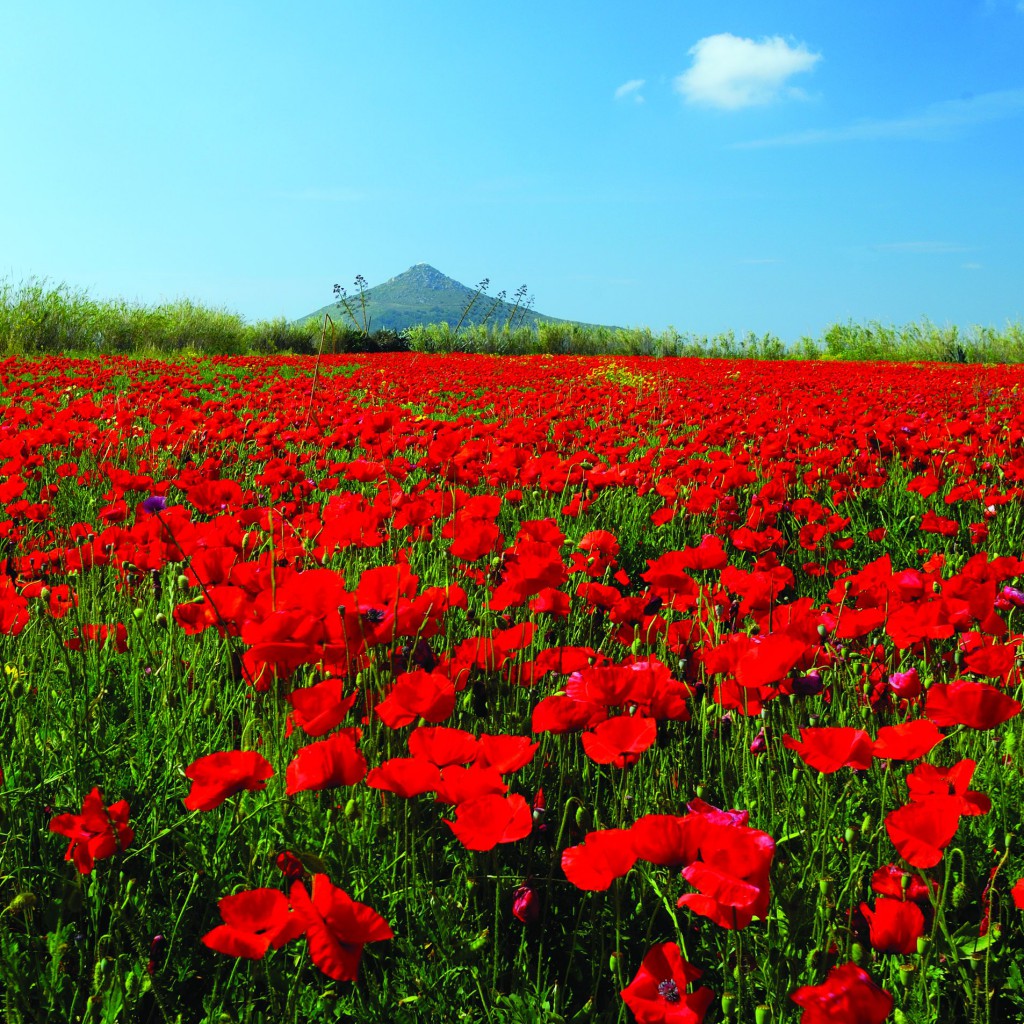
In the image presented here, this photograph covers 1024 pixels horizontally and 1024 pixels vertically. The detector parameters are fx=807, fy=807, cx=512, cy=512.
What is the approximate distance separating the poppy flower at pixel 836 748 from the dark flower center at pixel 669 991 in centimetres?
35

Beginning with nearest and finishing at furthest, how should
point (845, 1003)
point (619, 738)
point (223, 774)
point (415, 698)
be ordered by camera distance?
point (845, 1003) → point (223, 774) → point (619, 738) → point (415, 698)

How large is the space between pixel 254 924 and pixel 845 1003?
25.8 inches

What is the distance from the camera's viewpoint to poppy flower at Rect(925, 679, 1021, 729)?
1218 millimetres

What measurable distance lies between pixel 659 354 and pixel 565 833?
3116 centimetres

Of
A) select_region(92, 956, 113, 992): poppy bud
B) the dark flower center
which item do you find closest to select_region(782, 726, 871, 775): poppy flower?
the dark flower center

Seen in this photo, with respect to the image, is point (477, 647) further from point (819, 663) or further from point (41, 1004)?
point (41, 1004)

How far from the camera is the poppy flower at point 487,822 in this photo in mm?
993

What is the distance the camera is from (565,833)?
1562mm

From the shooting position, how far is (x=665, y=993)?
922mm

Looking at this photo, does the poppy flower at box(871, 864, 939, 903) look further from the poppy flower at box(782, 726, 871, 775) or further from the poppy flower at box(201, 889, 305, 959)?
the poppy flower at box(201, 889, 305, 959)

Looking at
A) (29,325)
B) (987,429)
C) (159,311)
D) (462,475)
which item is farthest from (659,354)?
(462,475)

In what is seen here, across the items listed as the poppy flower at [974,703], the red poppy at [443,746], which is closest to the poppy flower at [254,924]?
the red poppy at [443,746]

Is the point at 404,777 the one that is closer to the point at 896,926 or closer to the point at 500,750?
the point at 500,750

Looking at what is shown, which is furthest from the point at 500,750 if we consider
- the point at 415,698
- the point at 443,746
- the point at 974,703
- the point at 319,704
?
the point at 974,703
